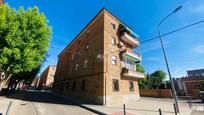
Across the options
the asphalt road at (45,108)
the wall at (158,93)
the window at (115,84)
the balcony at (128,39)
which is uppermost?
the balcony at (128,39)

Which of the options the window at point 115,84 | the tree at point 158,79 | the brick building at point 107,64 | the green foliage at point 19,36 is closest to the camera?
the green foliage at point 19,36

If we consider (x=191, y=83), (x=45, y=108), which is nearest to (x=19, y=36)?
(x=45, y=108)

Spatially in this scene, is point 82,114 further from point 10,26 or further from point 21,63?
point 10,26

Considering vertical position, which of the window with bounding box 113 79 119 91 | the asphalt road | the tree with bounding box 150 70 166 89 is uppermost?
the tree with bounding box 150 70 166 89

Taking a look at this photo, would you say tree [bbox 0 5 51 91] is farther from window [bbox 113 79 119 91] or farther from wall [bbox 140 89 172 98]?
wall [bbox 140 89 172 98]

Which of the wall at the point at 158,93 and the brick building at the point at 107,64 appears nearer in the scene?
the brick building at the point at 107,64

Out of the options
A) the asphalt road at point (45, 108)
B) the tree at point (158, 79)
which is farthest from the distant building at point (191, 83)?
the asphalt road at point (45, 108)

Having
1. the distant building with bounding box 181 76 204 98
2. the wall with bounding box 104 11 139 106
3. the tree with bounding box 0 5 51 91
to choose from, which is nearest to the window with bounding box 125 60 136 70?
the wall with bounding box 104 11 139 106

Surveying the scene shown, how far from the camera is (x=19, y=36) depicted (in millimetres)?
10281

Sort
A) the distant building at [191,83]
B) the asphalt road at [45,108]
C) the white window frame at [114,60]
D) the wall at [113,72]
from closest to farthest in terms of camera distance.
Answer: the asphalt road at [45,108] → the wall at [113,72] → the white window frame at [114,60] → the distant building at [191,83]

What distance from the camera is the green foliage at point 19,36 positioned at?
Result: 32.1 ft

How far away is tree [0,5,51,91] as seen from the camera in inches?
386

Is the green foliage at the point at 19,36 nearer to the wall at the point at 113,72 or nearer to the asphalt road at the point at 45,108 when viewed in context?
the asphalt road at the point at 45,108

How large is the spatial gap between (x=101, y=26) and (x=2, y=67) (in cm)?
1301
